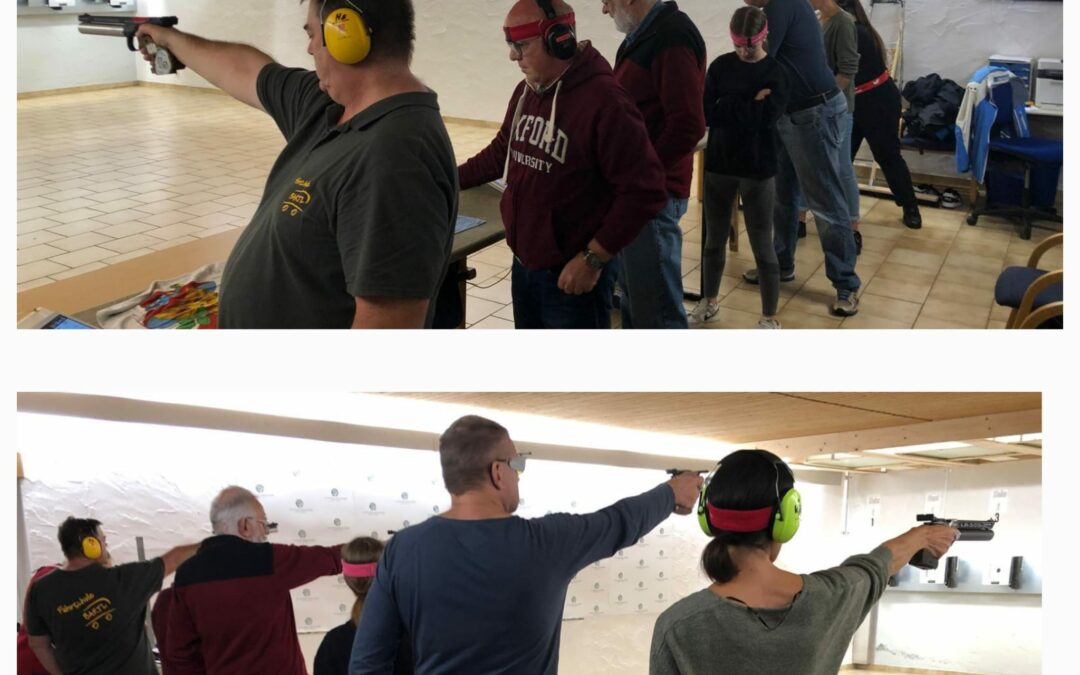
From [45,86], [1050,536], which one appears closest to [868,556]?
[1050,536]

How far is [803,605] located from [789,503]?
12 centimetres

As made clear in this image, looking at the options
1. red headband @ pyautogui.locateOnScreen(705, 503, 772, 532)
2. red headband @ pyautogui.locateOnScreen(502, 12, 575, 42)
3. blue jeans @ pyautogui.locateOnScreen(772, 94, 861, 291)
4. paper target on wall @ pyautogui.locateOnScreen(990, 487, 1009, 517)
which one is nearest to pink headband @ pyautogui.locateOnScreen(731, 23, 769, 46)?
blue jeans @ pyautogui.locateOnScreen(772, 94, 861, 291)

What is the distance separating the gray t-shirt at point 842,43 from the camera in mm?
1973

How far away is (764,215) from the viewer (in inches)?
83.5

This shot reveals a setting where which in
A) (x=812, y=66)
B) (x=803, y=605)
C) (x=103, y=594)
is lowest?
(x=103, y=594)

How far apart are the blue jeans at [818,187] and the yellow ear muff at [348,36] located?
1235mm

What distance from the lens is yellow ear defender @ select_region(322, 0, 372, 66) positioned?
1.16m

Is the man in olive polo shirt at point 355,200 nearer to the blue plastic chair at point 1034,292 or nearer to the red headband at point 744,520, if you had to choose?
the red headband at point 744,520

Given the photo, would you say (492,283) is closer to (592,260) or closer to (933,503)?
(592,260)

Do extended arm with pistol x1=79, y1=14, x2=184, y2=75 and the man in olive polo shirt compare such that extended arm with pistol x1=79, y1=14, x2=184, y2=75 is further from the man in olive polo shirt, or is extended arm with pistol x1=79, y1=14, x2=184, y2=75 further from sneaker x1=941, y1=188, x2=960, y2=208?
sneaker x1=941, y1=188, x2=960, y2=208

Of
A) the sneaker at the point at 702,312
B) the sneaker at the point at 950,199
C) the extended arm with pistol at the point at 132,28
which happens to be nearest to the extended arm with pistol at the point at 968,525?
the sneaker at the point at 702,312

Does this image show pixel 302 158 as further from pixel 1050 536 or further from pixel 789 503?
pixel 1050 536

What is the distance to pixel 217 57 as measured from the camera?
1.62 metres

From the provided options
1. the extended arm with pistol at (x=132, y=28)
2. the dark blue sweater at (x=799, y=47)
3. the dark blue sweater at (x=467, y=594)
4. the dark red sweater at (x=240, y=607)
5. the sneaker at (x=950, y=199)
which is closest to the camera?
the dark blue sweater at (x=467, y=594)
